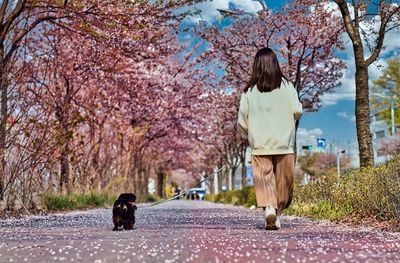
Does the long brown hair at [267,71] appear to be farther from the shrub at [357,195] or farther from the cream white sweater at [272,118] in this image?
the shrub at [357,195]

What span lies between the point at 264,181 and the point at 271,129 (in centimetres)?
62

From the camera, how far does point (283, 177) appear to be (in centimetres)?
723

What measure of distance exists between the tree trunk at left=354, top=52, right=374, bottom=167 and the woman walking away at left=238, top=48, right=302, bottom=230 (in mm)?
3560

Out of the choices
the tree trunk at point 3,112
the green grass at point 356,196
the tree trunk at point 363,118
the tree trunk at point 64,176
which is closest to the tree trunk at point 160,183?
the tree trunk at point 64,176

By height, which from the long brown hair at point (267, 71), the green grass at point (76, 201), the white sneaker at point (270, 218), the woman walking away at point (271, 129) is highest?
the long brown hair at point (267, 71)

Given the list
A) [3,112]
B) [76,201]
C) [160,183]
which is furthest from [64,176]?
[160,183]

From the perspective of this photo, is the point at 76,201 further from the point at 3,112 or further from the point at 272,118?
the point at 272,118

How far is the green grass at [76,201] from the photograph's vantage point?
15147 millimetres

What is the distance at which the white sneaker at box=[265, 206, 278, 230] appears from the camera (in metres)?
6.99

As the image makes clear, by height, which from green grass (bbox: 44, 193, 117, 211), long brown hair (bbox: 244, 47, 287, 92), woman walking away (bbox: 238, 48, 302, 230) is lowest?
green grass (bbox: 44, 193, 117, 211)

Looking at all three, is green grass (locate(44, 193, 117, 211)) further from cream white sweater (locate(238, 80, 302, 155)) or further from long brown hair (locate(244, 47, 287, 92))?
long brown hair (locate(244, 47, 287, 92))

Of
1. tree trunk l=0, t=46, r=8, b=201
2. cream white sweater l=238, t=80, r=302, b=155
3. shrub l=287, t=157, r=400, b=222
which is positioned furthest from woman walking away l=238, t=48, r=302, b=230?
tree trunk l=0, t=46, r=8, b=201

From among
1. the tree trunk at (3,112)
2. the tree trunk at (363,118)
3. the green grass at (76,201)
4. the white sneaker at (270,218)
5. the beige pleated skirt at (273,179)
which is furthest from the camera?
the green grass at (76,201)

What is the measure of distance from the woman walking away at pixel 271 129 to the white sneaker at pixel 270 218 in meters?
0.04
